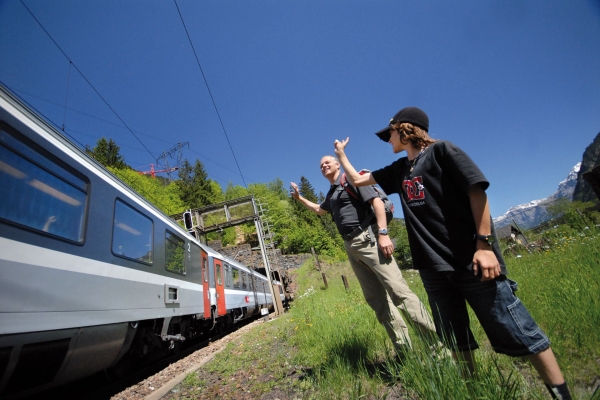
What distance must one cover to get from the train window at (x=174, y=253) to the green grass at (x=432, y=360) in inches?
79.0

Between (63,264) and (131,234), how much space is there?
1.64 metres

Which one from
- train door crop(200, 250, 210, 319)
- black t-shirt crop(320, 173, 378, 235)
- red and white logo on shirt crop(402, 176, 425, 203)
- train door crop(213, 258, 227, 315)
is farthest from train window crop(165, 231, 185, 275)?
red and white logo on shirt crop(402, 176, 425, 203)

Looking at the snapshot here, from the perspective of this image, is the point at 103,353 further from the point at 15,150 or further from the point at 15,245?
the point at 15,150

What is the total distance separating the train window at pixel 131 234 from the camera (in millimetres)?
4004

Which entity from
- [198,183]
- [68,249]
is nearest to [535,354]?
[68,249]

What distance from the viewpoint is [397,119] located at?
2.03m

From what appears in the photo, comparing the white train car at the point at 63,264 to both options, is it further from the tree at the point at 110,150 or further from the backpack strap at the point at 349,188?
the tree at the point at 110,150

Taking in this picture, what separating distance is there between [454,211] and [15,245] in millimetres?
3231

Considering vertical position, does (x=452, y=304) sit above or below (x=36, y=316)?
below

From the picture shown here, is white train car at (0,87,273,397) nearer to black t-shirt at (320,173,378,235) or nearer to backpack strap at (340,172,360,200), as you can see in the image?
black t-shirt at (320,173,378,235)

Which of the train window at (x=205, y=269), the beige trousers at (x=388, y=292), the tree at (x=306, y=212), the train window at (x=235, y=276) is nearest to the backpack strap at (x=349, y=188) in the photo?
the beige trousers at (x=388, y=292)

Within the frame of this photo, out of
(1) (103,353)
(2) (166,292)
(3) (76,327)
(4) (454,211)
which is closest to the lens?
(4) (454,211)

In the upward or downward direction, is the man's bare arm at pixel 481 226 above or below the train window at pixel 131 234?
below

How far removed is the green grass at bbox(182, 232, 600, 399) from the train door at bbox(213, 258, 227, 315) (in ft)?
16.4
